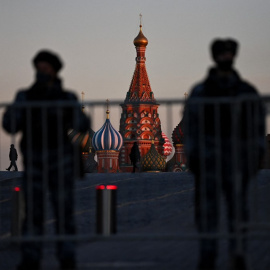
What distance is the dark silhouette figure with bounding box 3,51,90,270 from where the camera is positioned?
7.31 m

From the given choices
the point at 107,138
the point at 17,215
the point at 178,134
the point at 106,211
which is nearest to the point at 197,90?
the point at 106,211

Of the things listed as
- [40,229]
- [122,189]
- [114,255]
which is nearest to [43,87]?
[40,229]

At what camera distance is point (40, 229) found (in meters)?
7.47

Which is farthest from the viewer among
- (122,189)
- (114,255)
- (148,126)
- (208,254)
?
(148,126)

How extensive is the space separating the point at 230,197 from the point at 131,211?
31.7ft

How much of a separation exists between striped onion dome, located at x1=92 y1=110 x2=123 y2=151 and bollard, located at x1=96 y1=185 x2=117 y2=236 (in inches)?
4997

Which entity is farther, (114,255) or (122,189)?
(122,189)

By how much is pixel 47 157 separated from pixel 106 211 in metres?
5.31

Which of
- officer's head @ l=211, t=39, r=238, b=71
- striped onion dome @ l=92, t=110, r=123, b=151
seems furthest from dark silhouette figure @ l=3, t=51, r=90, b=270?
striped onion dome @ l=92, t=110, r=123, b=151

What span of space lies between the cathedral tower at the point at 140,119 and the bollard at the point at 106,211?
5099 inches

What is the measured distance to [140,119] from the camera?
152250 millimetres

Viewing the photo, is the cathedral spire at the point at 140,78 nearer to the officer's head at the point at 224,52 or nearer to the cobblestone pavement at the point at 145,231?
the cobblestone pavement at the point at 145,231

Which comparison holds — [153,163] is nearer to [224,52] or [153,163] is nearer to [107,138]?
[107,138]

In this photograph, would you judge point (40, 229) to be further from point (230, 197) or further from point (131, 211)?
point (131, 211)
